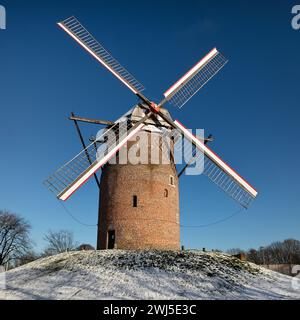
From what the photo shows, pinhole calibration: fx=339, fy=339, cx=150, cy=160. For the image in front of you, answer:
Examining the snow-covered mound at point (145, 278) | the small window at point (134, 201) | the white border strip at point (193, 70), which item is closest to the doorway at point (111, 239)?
the snow-covered mound at point (145, 278)

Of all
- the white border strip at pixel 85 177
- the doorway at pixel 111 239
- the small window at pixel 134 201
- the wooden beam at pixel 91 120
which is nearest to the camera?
the white border strip at pixel 85 177

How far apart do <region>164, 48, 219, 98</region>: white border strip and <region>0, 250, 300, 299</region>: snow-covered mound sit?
8911 millimetres

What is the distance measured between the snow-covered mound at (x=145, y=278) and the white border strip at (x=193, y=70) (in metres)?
8.91

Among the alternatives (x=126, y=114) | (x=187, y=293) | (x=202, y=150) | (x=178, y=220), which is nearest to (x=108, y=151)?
(x=126, y=114)

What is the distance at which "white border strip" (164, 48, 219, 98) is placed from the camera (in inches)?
762

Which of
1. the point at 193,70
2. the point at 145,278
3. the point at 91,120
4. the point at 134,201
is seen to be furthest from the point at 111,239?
the point at 193,70

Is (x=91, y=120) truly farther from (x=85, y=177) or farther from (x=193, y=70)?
(x=193, y=70)

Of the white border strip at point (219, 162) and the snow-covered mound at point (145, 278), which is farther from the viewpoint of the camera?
the white border strip at point (219, 162)

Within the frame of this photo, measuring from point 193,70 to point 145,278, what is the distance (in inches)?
493

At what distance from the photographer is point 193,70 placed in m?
20.5

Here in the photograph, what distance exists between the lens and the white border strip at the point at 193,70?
63.5 ft

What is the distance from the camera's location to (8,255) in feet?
147

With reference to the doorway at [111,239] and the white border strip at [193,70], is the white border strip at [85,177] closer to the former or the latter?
the white border strip at [193,70]

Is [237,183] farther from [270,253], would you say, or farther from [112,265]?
[270,253]
